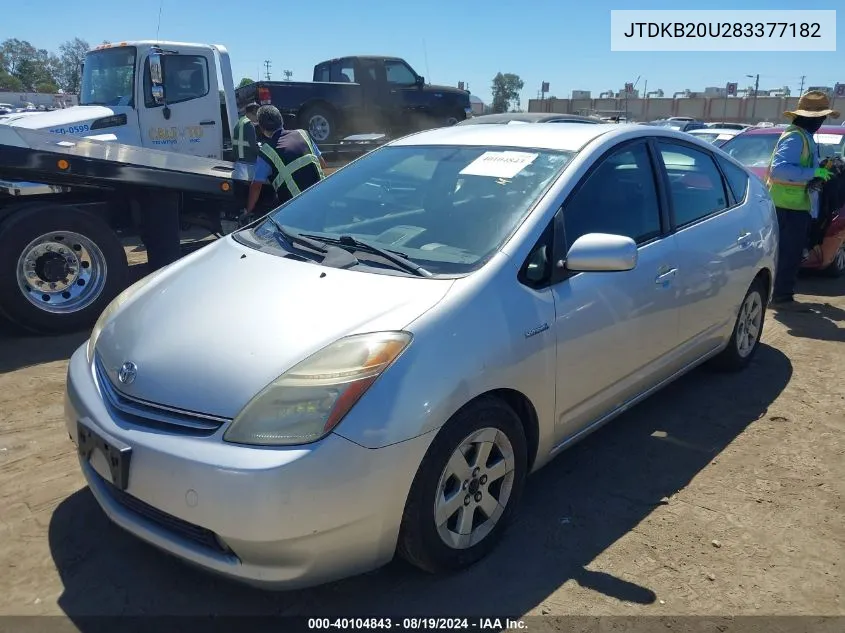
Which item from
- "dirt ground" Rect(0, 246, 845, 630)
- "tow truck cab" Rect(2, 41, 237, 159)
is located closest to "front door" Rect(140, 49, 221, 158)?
"tow truck cab" Rect(2, 41, 237, 159)

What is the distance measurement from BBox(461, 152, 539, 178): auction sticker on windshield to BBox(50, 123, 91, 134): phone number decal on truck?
673cm

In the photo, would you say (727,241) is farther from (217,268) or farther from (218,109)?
(218,109)

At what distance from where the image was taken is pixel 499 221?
2.96 meters

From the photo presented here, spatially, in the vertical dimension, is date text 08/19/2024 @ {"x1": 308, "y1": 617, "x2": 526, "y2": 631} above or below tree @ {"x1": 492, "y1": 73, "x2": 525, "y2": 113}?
below

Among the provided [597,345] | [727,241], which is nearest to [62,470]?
[597,345]

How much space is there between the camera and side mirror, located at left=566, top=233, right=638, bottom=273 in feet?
9.20

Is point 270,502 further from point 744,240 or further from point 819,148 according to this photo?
point 819,148

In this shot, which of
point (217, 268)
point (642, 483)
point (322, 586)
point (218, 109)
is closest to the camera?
point (322, 586)

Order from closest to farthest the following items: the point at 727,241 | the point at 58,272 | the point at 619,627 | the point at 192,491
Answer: the point at 192,491, the point at 619,627, the point at 727,241, the point at 58,272

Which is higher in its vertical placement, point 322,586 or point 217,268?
point 217,268

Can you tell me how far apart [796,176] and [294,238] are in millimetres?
5083

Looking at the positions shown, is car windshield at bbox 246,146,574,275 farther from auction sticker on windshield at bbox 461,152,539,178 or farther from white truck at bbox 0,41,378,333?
white truck at bbox 0,41,378,333

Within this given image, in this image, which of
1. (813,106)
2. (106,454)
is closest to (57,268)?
(106,454)

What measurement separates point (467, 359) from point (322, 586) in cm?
104
